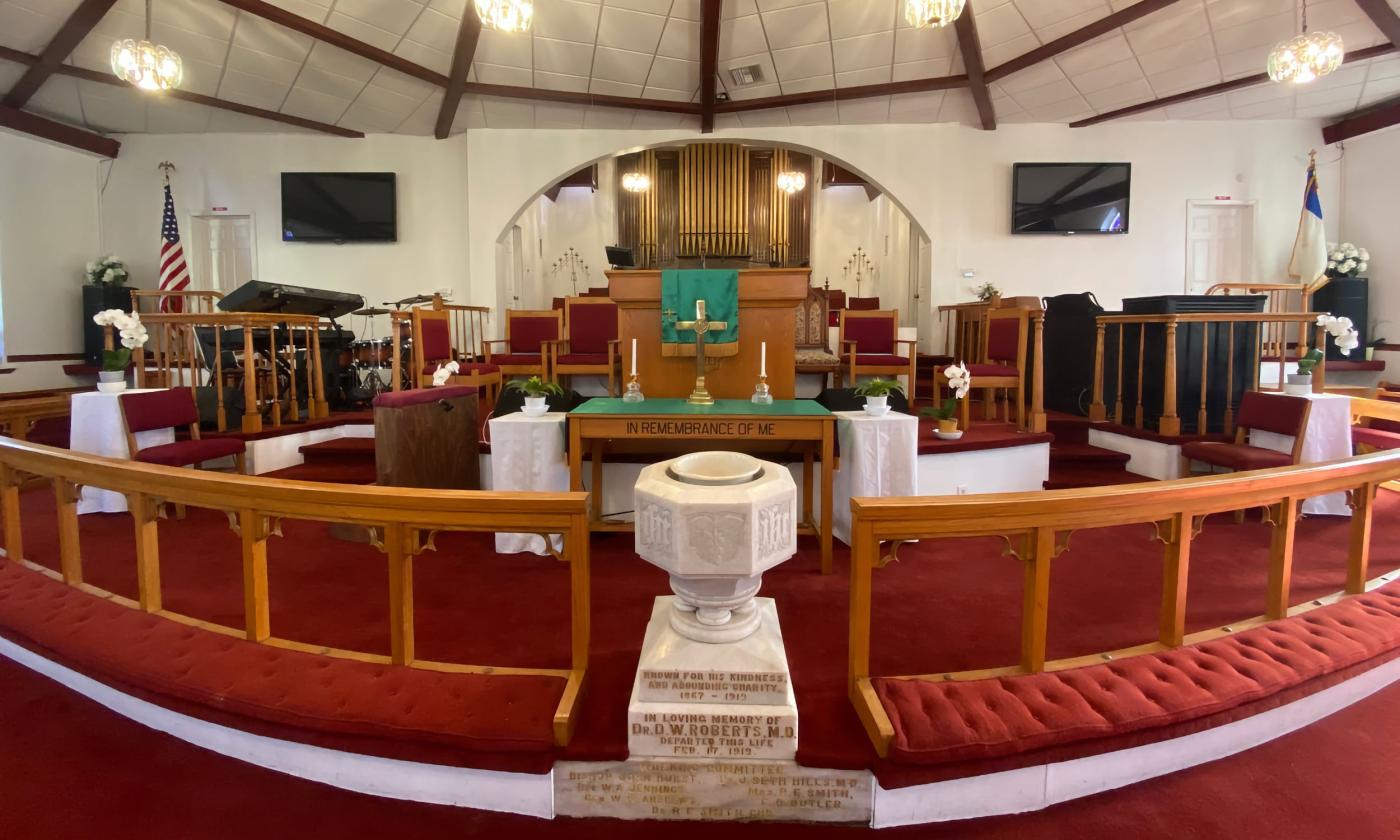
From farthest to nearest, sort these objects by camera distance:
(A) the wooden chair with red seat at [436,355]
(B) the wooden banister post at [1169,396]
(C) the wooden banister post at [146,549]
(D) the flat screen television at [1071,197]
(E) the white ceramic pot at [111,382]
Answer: (D) the flat screen television at [1071,197], (A) the wooden chair with red seat at [436,355], (B) the wooden banister post at [1169,396], (E) the white ceramic pot at [111,382], (C) the wooden banister post at [146,549]

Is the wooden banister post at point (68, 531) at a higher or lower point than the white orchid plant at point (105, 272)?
lower

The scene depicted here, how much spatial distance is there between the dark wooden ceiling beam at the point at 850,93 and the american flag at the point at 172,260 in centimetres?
729

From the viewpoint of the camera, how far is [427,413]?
3539 millimetres

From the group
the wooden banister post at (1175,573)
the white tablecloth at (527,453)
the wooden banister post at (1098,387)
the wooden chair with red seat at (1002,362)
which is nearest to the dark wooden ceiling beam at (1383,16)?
the wooden banister post at (1098,387)

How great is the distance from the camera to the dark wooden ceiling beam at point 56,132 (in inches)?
294

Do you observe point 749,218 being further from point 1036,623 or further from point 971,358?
point 1036,623

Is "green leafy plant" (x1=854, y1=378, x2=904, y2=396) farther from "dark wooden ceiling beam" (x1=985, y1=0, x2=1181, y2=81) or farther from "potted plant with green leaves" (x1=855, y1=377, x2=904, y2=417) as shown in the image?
"dark wooden ceiling beam" (x1=985, y1=0, x2=1181, y2=81)

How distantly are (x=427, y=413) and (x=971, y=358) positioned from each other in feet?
21.0

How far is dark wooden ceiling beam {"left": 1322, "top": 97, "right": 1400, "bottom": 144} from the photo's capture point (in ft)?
25.9

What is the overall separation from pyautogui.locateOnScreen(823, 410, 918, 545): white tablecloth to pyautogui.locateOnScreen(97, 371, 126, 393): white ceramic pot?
4.45 metres

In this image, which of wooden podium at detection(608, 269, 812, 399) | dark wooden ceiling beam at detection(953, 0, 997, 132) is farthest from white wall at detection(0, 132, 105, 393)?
dark wooden ceiling beam at detection(953, 0, 997, 132)

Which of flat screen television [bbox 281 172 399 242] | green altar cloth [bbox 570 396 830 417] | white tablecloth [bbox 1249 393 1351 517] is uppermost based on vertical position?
flat screen television [bbox 281 172 399 242]

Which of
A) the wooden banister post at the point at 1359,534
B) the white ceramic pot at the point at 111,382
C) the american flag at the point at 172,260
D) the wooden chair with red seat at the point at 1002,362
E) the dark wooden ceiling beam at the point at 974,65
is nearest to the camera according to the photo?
the wooden banister post at the point at 1359,534

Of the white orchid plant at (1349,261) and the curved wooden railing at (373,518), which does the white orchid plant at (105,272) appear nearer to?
the curved wooden railing at (373,518)
